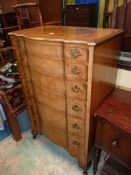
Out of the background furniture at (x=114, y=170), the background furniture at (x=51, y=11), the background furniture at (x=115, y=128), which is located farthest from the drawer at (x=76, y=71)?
the background furniture at (x=51, y=11)

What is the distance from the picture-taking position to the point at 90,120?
1061 millimetres

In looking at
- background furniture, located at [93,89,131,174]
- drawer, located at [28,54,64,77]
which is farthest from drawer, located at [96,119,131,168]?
drawer, located at [28,54,64,77]

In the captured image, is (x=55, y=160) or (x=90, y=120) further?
(x=55, y=160)

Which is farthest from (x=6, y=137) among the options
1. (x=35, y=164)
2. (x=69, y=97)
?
(x=69, y=97)

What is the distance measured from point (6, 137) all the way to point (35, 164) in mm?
551

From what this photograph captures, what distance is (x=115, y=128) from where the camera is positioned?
934 millimetres

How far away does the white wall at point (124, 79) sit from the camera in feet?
4.27

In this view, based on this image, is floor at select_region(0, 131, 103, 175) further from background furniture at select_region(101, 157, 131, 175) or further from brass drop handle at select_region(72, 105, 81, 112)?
brass drop handle at select_region(72, 105, 81, 112)

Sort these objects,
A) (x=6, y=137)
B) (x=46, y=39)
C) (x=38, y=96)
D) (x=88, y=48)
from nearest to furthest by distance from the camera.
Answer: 1. (x=88, y=48)
2. (x=46, y=39)
3. (x=38, y=96)
4. (x=6, y=137)

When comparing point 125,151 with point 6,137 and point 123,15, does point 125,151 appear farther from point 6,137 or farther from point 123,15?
point 6,137

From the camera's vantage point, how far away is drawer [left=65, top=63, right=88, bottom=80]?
88cm

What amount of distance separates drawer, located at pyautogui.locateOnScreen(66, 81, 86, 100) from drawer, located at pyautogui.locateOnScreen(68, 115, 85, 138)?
206mm

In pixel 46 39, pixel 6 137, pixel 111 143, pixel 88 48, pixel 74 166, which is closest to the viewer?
pixel 88 48

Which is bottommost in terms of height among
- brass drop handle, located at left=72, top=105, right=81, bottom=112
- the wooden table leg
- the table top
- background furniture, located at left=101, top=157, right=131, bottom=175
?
background furniture, located at left=101, top=157, right=131, bottom=175
